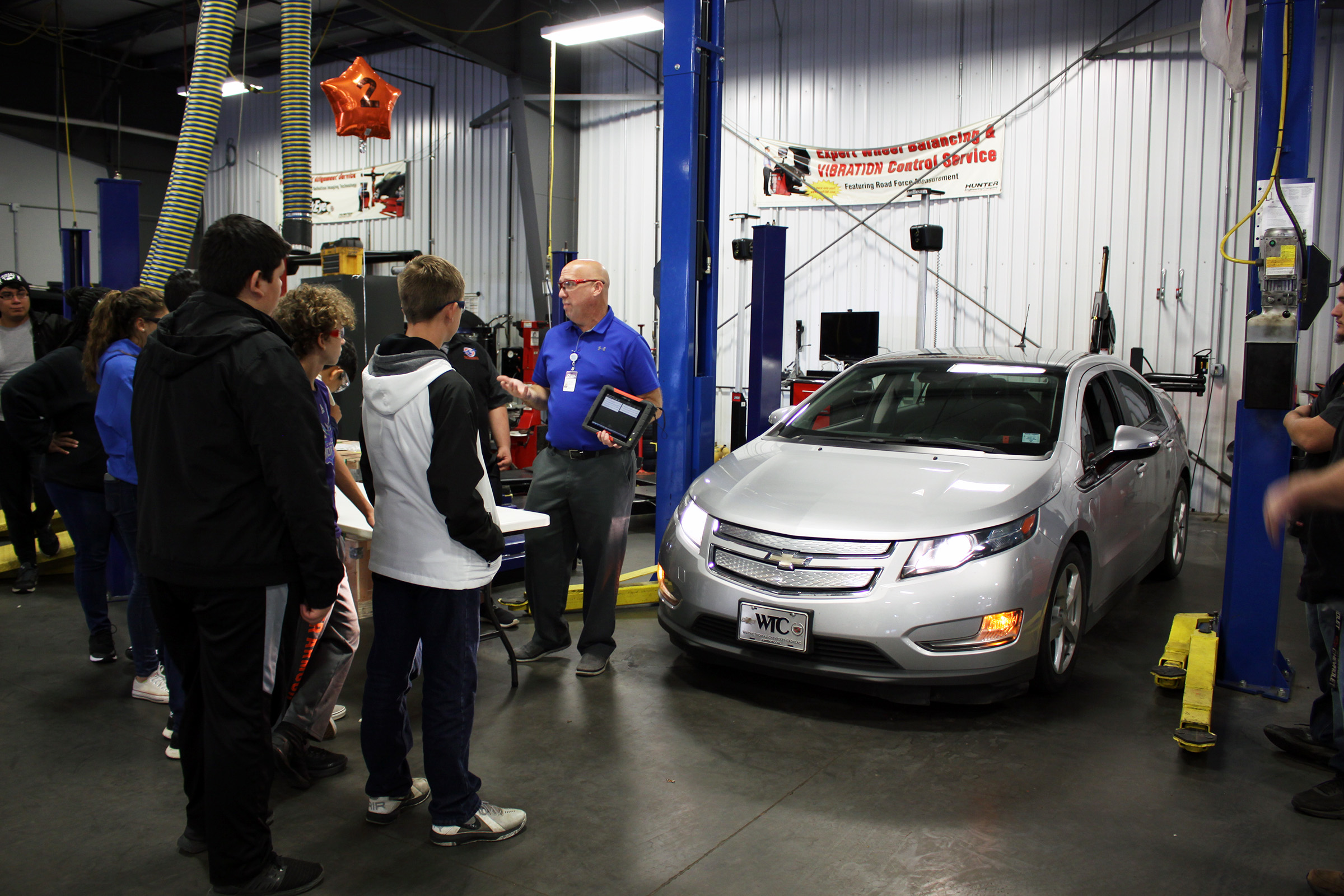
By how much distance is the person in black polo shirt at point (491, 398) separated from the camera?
4.04 m

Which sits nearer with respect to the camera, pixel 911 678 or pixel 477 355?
pixel 911 678

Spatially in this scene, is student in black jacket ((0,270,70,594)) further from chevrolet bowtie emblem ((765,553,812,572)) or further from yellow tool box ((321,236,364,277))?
chevrolet bowtie emblem ((765,553,812,572))

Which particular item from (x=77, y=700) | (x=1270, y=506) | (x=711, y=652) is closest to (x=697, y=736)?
(x=711, y=652)

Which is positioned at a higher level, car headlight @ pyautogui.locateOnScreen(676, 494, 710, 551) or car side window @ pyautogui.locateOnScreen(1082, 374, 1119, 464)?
car side window @ pyautogui.locateOnScreen(1082, 374, 1119, 464)

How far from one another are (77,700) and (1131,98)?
9.08 meters

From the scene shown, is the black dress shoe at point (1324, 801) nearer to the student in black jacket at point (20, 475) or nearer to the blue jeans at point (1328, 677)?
the blue jeans at point (1328, 677)

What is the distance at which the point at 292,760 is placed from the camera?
2.88 m

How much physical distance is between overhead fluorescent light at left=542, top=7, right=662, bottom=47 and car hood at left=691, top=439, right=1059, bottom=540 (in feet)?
19.0

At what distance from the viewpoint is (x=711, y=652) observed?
3.58 metres

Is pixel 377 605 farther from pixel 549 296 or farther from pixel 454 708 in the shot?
pixel 549 296

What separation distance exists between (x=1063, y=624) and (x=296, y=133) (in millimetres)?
6052

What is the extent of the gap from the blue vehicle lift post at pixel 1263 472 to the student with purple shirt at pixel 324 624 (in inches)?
128

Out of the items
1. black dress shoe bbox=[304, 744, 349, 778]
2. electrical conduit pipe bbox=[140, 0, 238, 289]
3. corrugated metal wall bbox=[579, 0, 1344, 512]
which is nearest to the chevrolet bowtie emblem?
black dress shoe bbox=[304, 744, 349, 778]

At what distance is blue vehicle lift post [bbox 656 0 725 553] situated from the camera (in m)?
4.76
